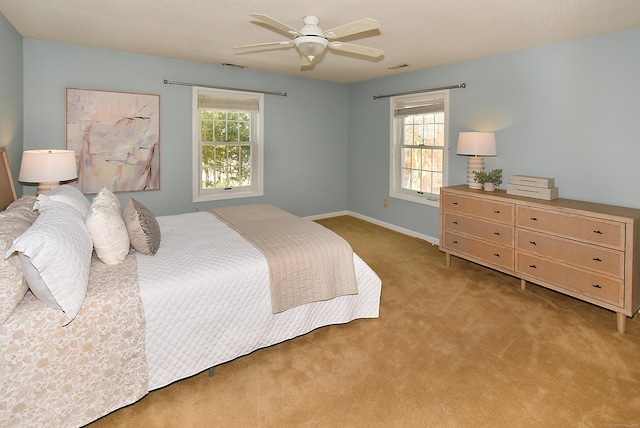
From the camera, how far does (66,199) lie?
2.28m

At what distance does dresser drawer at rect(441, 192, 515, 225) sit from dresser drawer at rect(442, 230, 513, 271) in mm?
253

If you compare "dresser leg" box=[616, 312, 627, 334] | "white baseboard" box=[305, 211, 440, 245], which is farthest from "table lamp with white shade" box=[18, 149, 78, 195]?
"dresser leg" box=[616, 312, 627, 334]

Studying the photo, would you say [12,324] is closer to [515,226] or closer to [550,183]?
[515,226]

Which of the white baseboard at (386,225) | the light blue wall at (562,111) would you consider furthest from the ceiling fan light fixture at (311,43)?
the white baseboard at (386,225)

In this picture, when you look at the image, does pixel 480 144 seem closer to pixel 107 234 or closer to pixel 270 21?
pixel 270 21

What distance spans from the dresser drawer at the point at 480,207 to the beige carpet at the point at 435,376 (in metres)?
0.77

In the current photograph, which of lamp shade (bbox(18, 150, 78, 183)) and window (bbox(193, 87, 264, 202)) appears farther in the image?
window (bbox(193, 87, 264, 202))

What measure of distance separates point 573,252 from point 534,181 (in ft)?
2.52

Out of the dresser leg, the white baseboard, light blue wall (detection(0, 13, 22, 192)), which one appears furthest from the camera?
the white baseboard

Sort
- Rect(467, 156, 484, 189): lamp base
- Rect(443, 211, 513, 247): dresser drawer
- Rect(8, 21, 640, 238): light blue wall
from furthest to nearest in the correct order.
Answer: Rect(467, 156, 484, 189): lamp base, Rect(443, 211, 513, 247): dresser drawer, Rect(8, 21, 640, 238): light blue wall

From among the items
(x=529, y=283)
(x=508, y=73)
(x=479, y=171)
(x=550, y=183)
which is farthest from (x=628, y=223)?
(x=508, y=73)

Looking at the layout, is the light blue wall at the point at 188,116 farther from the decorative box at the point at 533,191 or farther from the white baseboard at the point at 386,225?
the decorative box at the point at 533,191

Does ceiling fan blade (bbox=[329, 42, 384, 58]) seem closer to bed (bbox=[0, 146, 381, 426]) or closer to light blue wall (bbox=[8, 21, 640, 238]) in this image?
bed (bbox=[0, 146, 381, 426])

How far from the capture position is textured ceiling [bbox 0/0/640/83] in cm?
258
